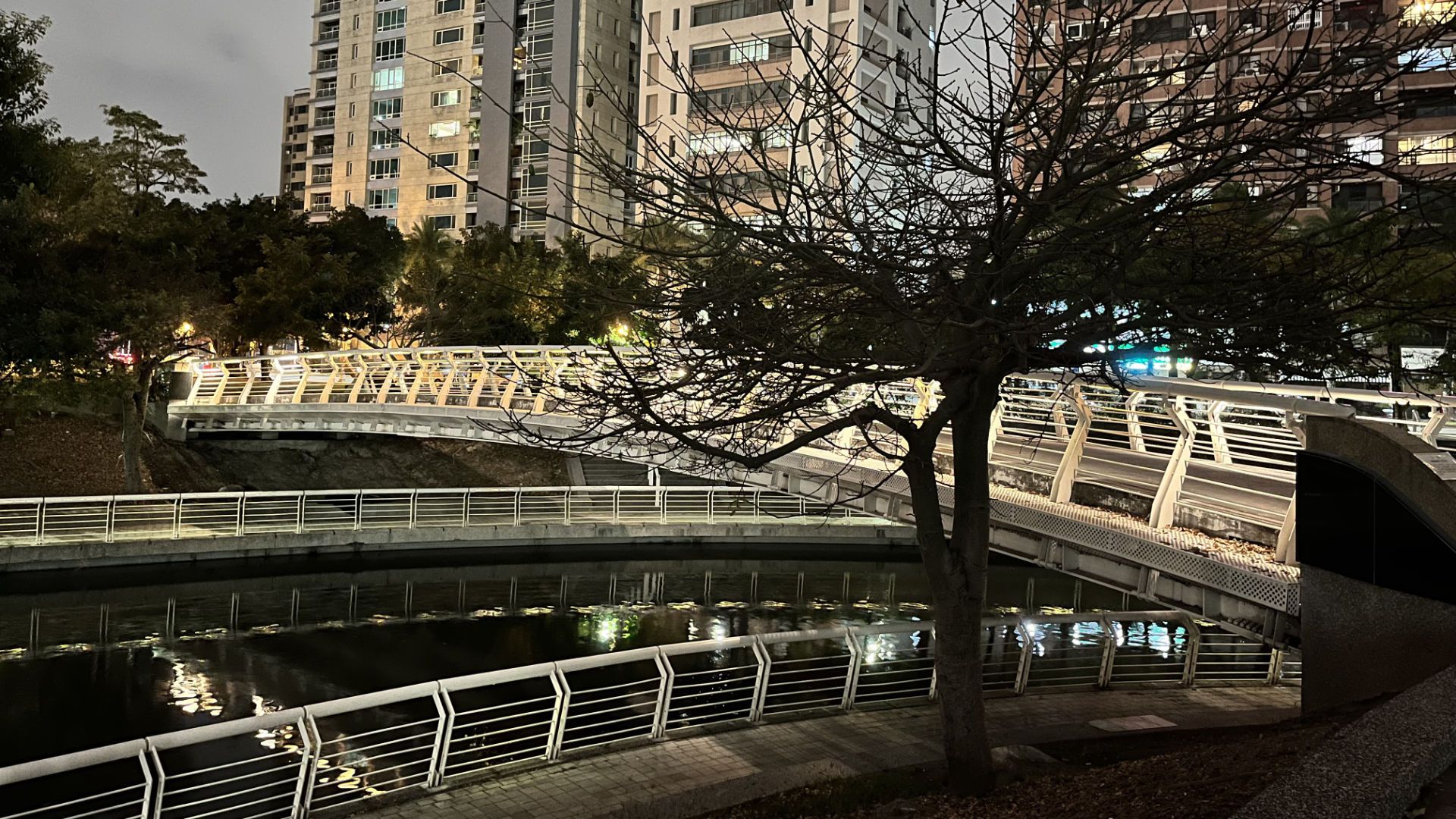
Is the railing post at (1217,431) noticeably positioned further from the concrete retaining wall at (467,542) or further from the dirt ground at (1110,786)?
the concrete retaining wall at (467,542)

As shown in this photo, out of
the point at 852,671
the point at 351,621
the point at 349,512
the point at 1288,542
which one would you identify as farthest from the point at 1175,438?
the point at 349,512

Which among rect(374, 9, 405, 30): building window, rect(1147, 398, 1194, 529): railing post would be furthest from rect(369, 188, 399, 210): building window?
rect(1147, 398, 1194, 529): railing post

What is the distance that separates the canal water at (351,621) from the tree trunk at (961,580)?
9204mm

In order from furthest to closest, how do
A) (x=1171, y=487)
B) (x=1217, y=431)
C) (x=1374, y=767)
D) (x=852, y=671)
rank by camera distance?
(x=852, y=671) → (x=1217, y=431) → (x=1171, y=487) → (x=1374, y=767)

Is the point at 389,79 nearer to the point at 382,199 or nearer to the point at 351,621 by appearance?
the point at 382,199

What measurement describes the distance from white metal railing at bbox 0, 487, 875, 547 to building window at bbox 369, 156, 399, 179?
189ft

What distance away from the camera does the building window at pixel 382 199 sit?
81.9 metres

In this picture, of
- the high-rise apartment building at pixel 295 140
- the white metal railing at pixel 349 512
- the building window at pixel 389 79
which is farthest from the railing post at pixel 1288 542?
the high-rise apartment building at pixel 295 140

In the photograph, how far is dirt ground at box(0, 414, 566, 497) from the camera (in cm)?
2862

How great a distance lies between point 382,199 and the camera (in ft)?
270

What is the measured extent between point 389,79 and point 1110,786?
3380 inches

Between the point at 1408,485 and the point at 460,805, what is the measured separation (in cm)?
759

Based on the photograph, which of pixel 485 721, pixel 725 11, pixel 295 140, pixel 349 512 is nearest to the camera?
pixel 485 721

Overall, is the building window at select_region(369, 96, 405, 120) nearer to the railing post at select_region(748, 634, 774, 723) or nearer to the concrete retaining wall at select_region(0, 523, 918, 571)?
the concrete retaining wall at select_region(0, 523, 918, 571)
